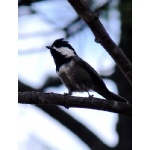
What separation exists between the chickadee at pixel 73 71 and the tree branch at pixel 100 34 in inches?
5.8

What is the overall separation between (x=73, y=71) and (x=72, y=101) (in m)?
0.34

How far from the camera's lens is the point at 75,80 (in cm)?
154

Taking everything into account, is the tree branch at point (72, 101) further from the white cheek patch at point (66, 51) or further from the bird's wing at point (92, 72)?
the white cheek patch at point (66, 51)

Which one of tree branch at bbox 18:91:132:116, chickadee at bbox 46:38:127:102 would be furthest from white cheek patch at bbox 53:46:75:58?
tree branch at bbox 18:91:132:116

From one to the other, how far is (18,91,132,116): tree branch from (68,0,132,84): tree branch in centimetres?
9

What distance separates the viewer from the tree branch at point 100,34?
1156mm

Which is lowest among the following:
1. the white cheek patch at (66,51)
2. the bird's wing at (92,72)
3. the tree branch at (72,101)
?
the tree branch at (72,101)

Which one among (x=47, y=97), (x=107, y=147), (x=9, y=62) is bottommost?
(x=107, y=147)

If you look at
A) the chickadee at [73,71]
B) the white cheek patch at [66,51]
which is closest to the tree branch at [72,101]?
the chickadee at [73,71]

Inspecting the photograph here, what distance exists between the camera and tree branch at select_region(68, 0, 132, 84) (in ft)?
3.79
